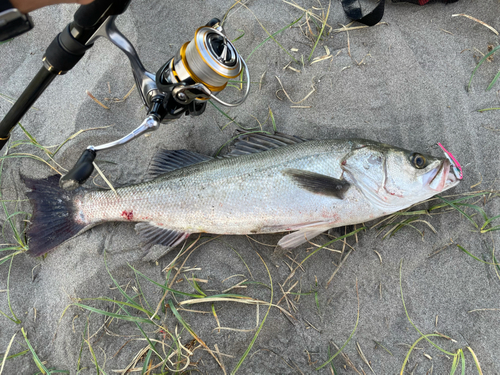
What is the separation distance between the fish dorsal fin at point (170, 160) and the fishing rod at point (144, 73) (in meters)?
0.49

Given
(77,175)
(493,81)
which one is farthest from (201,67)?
(493,81)

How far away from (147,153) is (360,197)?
181 cm

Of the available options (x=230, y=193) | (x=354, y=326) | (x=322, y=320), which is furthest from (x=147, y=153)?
(x=354, y=326)

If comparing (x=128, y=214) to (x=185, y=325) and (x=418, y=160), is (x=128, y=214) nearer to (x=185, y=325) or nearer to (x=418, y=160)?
(x=185, y=325)

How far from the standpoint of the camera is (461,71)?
2766mm

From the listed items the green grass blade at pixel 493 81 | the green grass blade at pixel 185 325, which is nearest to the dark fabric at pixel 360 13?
the green grass blade at pixel 493 81

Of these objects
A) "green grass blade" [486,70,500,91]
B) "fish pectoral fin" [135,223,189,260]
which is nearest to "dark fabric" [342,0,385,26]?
"green grass blade" [486,70,500,91]

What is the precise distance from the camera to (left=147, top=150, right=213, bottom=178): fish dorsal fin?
103 inches

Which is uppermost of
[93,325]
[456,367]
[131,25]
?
[131,25]

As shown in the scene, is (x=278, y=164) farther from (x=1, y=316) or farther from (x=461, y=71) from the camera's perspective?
(x=1, y=316)

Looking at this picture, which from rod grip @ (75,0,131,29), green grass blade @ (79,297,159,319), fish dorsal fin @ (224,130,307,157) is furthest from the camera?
fish dorsal fin @ (224,130,307,157)

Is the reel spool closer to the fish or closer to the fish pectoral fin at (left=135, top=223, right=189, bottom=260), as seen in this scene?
the fish

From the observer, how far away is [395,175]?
2301 mm

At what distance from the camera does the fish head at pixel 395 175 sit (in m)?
2.26
